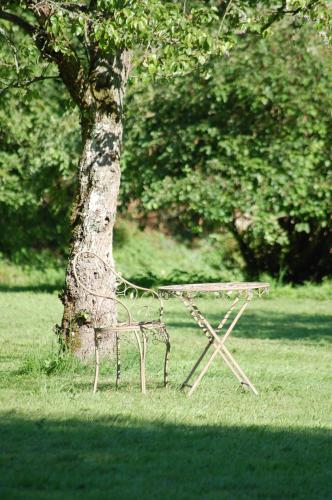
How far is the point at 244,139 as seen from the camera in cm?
1784

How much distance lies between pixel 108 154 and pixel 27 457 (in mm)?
4291

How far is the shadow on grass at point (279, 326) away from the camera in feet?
42.7

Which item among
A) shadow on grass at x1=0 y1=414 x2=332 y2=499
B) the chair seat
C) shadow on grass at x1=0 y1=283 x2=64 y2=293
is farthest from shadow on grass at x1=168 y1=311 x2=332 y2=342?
shadow on grass at x1=0 y1=414 x2=332 y2=499

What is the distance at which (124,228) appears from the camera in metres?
24.3

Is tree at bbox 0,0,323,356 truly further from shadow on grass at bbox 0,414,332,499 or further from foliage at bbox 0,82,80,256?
foliage at bbox 0,82,80,256

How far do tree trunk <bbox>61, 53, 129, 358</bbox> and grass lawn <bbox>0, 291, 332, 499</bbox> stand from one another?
0.37 m

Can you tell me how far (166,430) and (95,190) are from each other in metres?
3.37

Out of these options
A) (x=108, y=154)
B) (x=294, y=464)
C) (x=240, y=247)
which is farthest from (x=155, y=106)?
(x=294, y=464)

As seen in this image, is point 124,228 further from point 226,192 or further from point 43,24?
point 43,24

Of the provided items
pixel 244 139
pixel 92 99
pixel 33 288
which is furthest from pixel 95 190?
pixel 33 288

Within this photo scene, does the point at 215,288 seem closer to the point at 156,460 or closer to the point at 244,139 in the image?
the point at 156,460

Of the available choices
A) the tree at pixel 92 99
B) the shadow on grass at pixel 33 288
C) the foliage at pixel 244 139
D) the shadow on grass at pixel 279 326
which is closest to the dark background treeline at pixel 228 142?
the foliage at pixel 244 139

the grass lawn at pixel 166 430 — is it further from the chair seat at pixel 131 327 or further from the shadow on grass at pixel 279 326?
the shadow on grass at pixel 279 326

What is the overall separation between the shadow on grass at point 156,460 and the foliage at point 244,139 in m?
11.3
